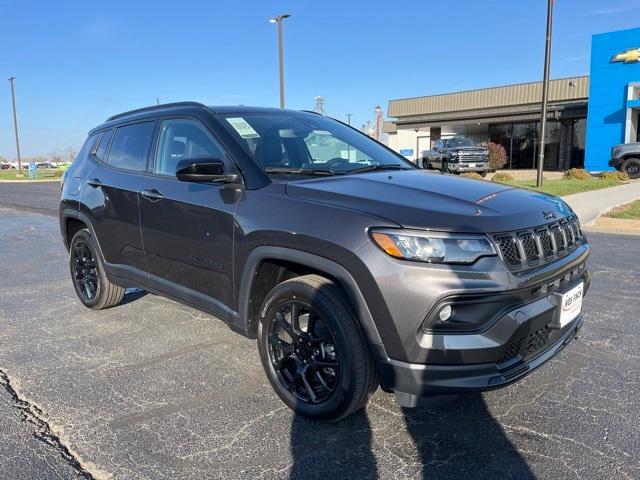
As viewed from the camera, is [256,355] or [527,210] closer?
[527,210]

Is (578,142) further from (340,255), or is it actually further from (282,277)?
(340,255)

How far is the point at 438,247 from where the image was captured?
2504 millimetres

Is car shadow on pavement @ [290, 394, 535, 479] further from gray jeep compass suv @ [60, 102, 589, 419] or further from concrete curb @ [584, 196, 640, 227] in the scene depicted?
concrete curb @ [584, 196, 640, 227]

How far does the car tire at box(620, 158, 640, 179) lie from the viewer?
2157 cm

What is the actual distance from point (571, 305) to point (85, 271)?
4.27m

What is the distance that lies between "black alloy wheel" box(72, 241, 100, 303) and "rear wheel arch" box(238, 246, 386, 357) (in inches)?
91.8

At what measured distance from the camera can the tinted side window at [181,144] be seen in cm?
365

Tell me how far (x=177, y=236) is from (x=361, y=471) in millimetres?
1987

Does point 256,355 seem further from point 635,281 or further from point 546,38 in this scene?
point 546,38

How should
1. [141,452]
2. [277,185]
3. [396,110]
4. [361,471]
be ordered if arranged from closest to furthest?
[361,471] < [141,452] < [277,185] < [396,110]

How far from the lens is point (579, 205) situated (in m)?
13.2

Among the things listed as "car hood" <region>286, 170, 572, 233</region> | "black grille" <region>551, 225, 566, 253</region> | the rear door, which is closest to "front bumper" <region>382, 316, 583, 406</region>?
"car hood" <region>286, 170, 572, 233</region>

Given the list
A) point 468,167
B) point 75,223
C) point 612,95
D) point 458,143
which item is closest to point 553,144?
point 612,95

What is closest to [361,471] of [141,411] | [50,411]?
[141,411]
